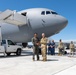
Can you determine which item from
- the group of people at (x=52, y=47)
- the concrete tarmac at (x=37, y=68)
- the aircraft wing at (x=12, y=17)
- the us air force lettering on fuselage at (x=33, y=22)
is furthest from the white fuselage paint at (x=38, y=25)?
the concrete tarmac at (x=37, y=68)

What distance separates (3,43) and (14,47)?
1.20 metres

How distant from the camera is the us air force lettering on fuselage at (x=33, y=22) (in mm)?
19142

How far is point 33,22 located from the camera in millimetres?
19391

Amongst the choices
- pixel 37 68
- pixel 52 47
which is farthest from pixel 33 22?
pixel 37 68

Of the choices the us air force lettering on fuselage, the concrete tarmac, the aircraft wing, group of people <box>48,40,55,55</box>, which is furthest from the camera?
group of people <box>48,40,55,55</box>

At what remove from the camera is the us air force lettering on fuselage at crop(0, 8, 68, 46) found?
19142 millimetres

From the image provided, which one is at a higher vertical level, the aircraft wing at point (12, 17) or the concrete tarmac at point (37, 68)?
the aircraft wing at point (12, 17)

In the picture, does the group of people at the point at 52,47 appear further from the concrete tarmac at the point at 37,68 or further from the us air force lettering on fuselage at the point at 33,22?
the concrete tarmac at the point at 37,68

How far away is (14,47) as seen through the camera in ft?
61.7

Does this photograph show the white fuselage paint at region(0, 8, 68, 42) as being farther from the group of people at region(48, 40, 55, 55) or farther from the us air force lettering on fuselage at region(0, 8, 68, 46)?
the group of people at region(48, 40, 55, 55)

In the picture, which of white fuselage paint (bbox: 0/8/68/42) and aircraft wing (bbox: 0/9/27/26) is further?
white fuselage paint (bbox: 0/8/68/42)

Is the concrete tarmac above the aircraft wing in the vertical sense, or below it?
below

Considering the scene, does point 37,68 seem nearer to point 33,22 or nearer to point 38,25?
point 38,25

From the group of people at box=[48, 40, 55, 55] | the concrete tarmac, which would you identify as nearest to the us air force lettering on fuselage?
the group of people at box=[48, 40, 55, 55]
